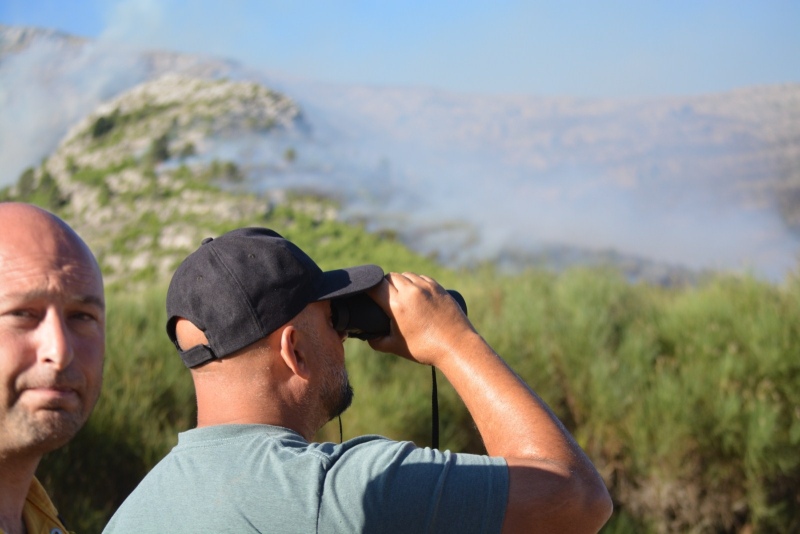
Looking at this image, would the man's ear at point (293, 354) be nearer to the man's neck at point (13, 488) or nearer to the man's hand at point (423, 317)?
the man's hand at point (423, 317)

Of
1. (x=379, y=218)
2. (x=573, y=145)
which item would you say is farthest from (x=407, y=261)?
(x=573, y=145)

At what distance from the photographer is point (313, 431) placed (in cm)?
190

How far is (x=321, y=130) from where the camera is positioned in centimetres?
1480

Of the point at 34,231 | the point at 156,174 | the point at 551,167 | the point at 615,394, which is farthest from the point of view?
the point at 551,167

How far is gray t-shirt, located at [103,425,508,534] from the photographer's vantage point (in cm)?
158

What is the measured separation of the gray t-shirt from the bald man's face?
0.33 m

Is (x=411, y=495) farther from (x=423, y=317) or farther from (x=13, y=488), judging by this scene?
(x=13, y=488)

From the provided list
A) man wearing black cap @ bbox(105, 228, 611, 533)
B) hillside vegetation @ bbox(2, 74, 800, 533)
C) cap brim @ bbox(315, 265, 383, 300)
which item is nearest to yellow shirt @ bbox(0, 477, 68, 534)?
man wearing black cap @ bbox(105, 228, 611, 533)

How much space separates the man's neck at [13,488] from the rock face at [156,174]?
9335 mm

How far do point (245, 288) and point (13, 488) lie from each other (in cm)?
75

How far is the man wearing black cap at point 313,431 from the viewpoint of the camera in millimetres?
1597

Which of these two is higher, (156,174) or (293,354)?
(293,354)

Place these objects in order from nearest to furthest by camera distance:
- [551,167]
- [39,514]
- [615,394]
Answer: [39,514] → [615,394] → [551,167]

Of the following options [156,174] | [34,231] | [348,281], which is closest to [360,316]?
[348,281]
